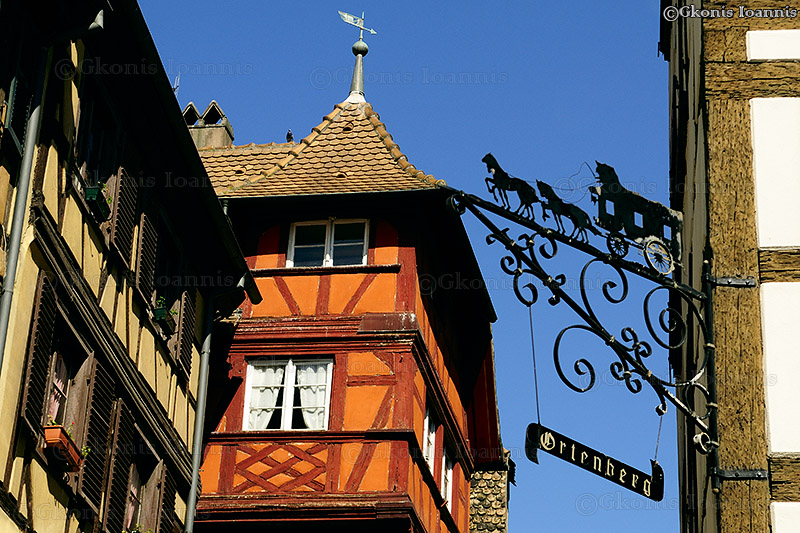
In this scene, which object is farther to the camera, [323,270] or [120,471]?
[323,270]

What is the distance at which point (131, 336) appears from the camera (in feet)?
47.5

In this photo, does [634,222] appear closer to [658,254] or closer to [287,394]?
[658,254]

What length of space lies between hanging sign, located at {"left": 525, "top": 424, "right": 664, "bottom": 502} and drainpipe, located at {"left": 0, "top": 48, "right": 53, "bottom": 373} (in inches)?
155

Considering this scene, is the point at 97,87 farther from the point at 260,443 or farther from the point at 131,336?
the point at 260,443

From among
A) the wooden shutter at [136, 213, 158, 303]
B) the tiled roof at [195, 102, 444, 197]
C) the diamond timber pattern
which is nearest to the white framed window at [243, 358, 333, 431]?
the diamond timber pattern

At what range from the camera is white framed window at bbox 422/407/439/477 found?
2016 centimetres

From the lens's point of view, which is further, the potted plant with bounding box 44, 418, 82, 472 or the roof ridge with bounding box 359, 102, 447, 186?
the roof ridge with bounding box 359, 102, 447, 186

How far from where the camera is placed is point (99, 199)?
13.3 m

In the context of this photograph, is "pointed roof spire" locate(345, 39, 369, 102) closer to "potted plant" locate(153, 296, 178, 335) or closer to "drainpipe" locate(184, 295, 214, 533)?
"drainpipe" locate(184, 295, 214, 533)

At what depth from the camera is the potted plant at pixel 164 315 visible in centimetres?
1535

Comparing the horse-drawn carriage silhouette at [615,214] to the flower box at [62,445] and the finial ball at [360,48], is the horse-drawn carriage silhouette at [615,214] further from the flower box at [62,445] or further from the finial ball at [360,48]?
the finial ball at [360,48]

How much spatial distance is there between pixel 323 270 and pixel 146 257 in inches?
214

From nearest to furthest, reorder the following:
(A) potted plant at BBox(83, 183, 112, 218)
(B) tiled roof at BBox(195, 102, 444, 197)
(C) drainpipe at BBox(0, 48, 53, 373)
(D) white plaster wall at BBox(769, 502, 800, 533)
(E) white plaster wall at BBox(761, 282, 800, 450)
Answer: (D) white plaster wall at BBox(769, 502, 800, 533)
(E) white plaster wall at BBox(761, 282, 800, 450)
(C) drainpipe at BBox(0, 48, 53, 373)
(A) potted plant at BBox(83, 183, 112, 218)
(B) tiled roof at BBox(195, 102, 444, 197)

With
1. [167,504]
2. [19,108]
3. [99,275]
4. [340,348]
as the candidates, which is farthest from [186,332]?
[19,108]
